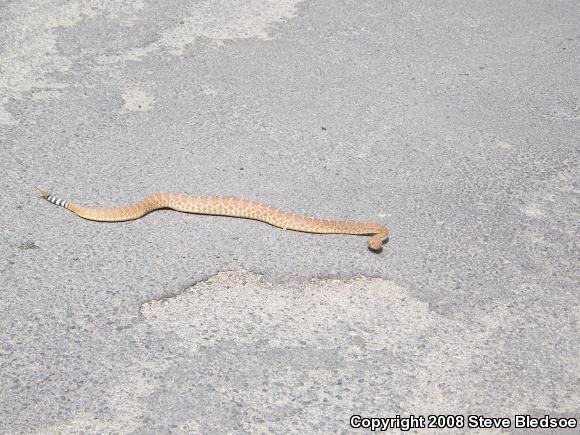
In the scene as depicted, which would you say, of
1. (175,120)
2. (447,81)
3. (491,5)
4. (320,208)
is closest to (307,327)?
(320,208)

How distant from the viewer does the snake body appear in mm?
5797

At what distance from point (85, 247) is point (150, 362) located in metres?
1.35

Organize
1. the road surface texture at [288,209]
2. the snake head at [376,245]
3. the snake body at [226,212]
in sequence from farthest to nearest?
the snake body at [226,212]
the snake head at [376,245]
the road surface texture at [288,209]

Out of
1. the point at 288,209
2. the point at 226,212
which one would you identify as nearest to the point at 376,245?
the point at 288,209

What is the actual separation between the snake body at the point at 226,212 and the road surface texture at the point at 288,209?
7 centimetres

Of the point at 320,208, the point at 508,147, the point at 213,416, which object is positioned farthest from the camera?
the point at 508,147

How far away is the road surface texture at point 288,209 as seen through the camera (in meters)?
4.41

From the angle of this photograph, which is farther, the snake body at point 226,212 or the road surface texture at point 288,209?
the snake body at point 226,212

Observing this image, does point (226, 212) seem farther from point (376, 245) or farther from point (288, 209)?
point (376, 245)

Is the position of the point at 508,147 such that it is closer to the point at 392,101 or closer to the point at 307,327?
the point at 392,101

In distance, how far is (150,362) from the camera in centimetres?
452

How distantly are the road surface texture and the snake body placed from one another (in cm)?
7

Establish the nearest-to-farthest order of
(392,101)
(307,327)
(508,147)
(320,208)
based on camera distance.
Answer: (307,327) → (320,208) → (508,147) → (392,101)

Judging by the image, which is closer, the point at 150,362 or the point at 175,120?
the point at 150,362
